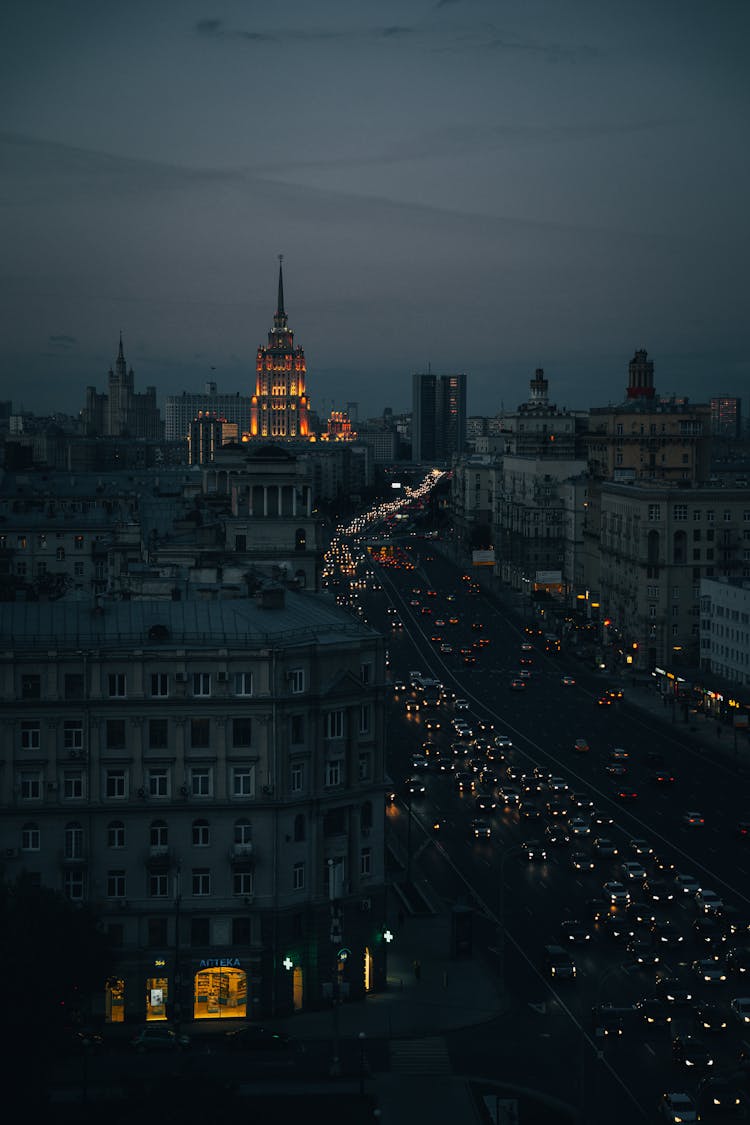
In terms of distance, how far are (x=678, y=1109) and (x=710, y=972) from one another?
39.2 ft

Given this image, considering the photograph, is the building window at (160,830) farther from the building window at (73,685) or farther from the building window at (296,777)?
the building window at (73,685)

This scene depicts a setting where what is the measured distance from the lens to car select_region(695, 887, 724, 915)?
6131 centimetres

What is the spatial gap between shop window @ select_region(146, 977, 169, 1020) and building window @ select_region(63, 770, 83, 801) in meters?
5.79

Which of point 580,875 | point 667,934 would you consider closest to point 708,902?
point 667,934

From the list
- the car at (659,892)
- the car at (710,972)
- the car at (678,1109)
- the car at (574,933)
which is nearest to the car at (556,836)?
the car at (659,892)

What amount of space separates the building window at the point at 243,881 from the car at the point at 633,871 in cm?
1940

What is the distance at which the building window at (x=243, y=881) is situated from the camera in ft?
173

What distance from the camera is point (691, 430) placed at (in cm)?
16438

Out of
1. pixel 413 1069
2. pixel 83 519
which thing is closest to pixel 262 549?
pixel 83 519

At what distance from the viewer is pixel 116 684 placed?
5331cm

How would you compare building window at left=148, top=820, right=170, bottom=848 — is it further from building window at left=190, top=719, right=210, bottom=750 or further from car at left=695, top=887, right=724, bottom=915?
car at left=695, top=887, right=724, bottom=915

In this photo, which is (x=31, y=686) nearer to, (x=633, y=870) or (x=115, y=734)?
(x=115, y=734)

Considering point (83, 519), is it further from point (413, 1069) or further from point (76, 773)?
point (413, 1069)

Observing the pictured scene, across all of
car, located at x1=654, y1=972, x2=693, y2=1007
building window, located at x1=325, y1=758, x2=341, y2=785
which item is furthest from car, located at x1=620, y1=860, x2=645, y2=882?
building window, located at x1=325, y1=758, x2=341, y2=785
